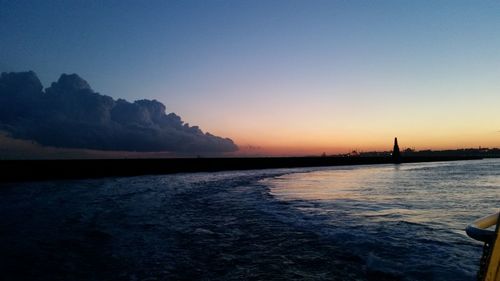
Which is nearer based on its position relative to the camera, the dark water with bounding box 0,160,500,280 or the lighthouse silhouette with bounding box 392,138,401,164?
the dark water with bounding box 0,160,500,280

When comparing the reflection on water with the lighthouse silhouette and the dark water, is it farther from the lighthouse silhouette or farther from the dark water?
the lighthouse silhouette

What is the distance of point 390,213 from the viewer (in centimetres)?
1456

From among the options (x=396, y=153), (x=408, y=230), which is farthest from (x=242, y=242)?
(x=396, y=153)

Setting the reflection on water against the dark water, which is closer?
the dark water

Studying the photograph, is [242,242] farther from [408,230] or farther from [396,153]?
[396,153]

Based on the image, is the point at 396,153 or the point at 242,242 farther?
the point at 396,153

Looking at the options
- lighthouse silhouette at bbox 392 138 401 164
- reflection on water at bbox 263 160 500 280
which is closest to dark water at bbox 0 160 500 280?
reflection on water at bbox 263 160 500 280

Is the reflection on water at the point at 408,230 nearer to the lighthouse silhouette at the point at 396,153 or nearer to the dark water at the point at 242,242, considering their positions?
the dark water at the point at 242,242

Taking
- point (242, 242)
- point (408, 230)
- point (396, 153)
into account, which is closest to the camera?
point (242, 242)

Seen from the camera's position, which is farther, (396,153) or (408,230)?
(396,153)

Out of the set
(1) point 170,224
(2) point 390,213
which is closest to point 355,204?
(2) point 390,213

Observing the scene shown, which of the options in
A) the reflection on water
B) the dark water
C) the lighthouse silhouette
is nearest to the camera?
the dark water

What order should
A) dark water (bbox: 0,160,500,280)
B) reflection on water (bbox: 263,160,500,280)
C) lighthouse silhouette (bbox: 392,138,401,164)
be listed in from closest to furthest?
dark water (bbox: 0,160,500,280) → reflection on water (bbox: 263,160,500,280) → lighthouse silhouette (bbox: 392,138,401,164)

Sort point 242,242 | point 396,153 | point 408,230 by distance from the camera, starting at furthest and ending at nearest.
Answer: point 396,153 < point 408,230 < point 242,242
